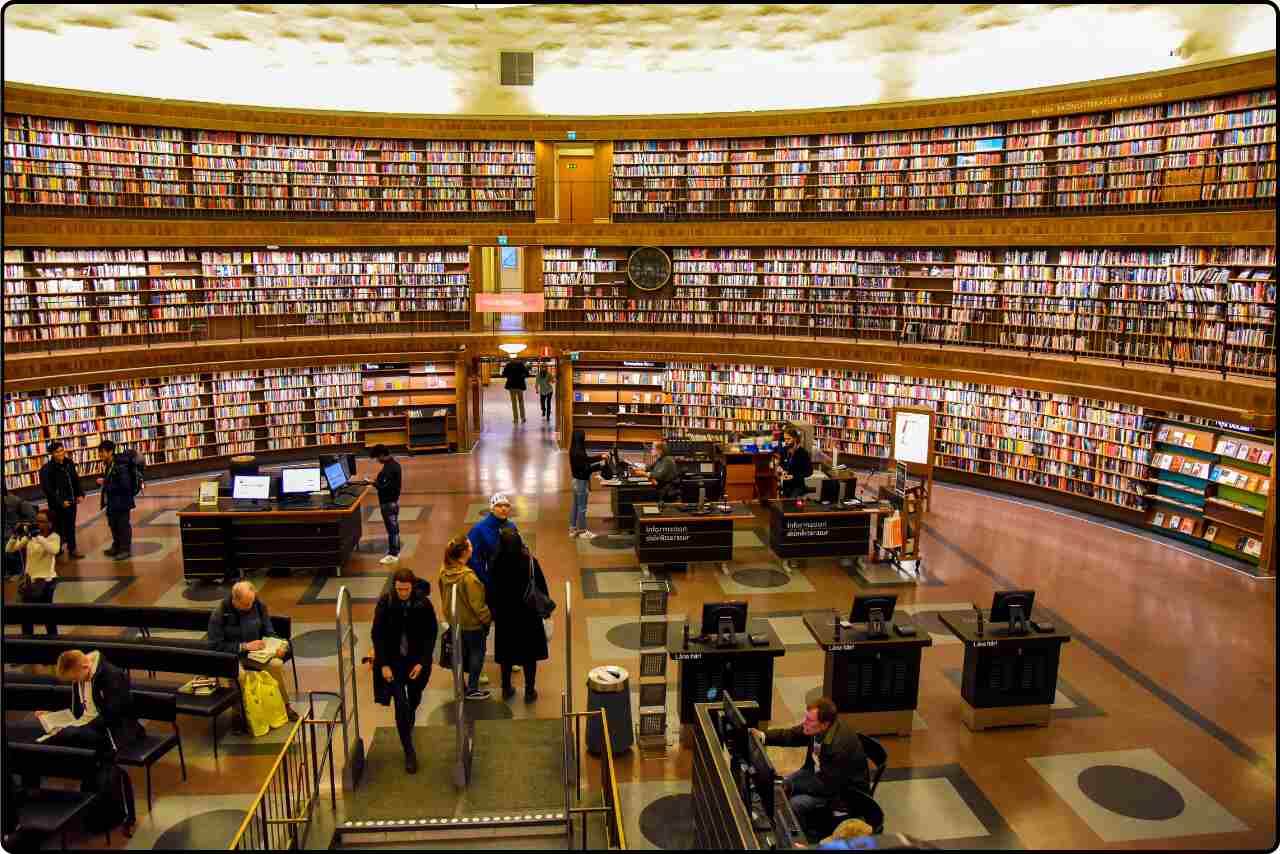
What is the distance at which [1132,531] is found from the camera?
39.8 feet

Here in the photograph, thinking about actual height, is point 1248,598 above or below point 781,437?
below

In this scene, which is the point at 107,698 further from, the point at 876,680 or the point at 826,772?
the point at 876,680

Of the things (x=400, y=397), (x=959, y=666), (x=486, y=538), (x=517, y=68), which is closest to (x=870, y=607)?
(x=959, y=666)

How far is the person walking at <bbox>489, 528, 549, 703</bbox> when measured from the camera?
7.01 m

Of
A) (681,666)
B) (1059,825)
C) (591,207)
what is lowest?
(1059,825)

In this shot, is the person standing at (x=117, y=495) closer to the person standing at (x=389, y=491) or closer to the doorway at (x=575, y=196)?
the person standing at (x=389, y=491)

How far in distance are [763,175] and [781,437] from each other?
569 centimetres

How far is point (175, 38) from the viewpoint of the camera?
12.3 metres

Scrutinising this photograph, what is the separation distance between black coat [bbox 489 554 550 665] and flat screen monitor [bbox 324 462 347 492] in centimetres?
413

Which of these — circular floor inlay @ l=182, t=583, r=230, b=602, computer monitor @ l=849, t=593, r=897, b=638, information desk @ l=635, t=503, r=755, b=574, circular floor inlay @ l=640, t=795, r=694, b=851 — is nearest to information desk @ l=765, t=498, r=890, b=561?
information desk @ l=635, t=503, r=755, b=574

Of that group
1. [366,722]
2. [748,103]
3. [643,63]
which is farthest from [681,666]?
[748,103]

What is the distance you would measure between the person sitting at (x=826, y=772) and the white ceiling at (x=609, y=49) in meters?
8.82

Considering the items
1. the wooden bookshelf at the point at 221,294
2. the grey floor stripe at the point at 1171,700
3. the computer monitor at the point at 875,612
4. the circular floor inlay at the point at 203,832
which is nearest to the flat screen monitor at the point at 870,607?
the computer monitor at the point at 875,612

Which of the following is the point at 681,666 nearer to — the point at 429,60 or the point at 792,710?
the point at 792,710
